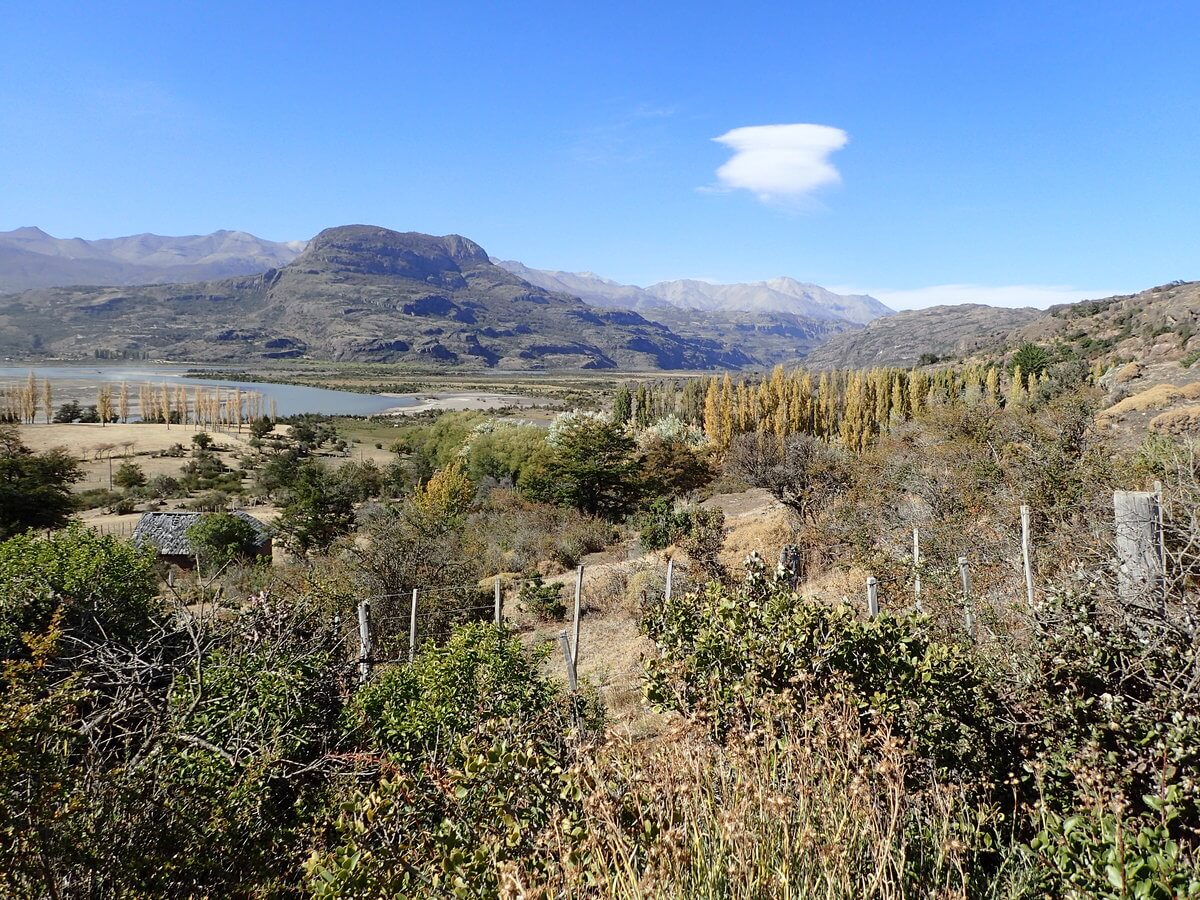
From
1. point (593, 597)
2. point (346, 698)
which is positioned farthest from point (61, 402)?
point (346, 698)

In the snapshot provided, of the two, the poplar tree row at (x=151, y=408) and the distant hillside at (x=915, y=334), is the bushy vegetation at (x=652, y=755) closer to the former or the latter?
the poplar tree row at (x=151, y=408)

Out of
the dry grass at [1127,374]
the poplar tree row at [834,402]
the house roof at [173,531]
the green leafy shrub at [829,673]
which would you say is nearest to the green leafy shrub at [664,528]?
the green leafy shrub at [829,673]

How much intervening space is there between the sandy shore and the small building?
6739 cm

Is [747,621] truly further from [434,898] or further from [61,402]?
[61,402]

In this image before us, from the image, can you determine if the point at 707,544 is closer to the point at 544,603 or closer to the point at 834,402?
the point at 544,603

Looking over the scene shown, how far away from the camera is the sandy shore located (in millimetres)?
96188

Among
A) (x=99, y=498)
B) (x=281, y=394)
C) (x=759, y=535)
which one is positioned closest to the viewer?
(x=759, y=535)

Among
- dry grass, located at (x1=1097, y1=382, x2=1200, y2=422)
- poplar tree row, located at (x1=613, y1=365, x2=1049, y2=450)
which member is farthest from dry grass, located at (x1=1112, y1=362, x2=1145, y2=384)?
dry grass, located at (x1=1097, y1=382, x2=1200, y2=422)

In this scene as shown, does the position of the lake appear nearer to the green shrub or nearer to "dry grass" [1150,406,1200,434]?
the green shrub

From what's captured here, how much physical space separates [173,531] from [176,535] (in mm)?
312

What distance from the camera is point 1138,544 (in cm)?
410

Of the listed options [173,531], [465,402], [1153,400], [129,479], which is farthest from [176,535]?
[465,402]

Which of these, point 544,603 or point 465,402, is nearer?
point 544,603

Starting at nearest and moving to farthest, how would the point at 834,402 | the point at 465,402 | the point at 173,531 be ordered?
the point at 173,531 < the point at 834,402 < the point at 465,402
